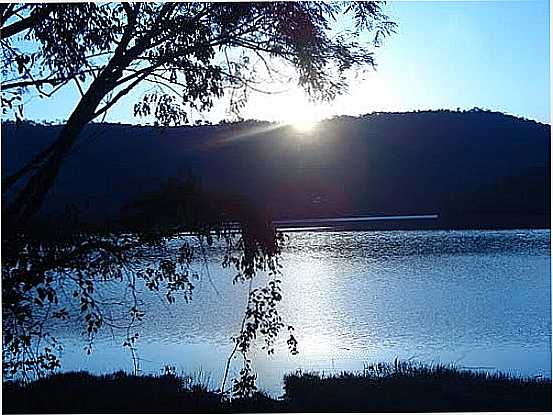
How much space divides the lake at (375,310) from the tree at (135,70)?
0.20 m

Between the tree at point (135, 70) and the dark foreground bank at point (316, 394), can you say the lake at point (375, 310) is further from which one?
the tree at point (135, 70)

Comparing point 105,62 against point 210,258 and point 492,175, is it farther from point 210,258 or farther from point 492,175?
point 492,175

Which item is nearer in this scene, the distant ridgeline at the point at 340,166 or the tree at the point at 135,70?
the tree at the point at 135,70

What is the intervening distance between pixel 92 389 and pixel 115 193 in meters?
0.83

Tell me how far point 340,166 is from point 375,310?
67cm

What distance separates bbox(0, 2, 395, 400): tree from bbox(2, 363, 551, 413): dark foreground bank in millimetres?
214

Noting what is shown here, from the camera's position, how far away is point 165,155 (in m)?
3.73

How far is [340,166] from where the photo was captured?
3936 millimetres

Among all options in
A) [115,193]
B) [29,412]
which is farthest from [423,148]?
[29,412]

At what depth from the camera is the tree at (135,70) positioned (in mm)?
3291

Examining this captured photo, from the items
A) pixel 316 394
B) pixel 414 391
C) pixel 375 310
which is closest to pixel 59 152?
pixel 316 394

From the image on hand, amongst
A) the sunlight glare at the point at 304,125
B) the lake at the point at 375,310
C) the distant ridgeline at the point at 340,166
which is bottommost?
the lake at the point at 375,310

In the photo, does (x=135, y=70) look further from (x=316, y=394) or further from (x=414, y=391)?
(x=414, y=391)

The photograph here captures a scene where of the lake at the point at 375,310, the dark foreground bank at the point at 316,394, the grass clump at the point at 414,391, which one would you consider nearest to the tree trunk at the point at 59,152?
the lake at the point at 375,310
